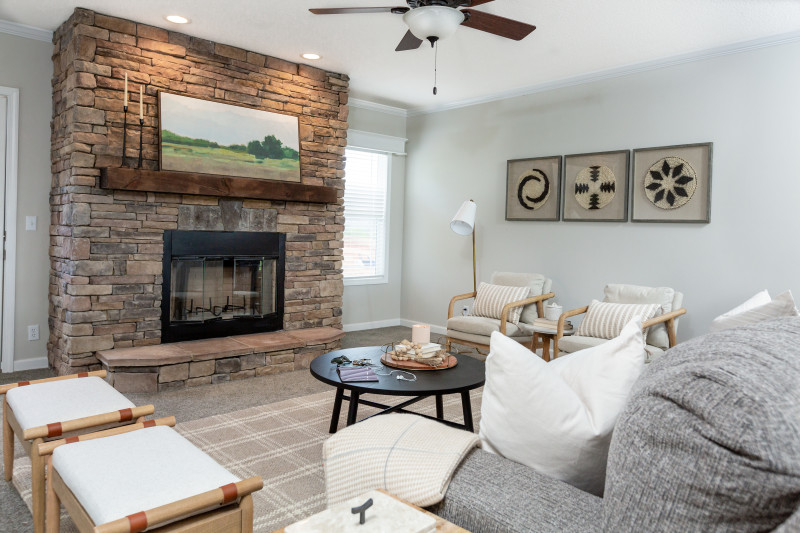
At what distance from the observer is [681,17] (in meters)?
3.61

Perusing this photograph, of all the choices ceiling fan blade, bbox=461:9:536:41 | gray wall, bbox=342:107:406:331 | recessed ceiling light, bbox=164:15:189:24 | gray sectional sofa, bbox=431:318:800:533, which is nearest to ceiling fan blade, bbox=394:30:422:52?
ceiling fan blade, bbox=461:9:536:41

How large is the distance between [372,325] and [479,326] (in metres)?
2.12

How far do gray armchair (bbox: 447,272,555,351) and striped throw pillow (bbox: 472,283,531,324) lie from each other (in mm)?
52

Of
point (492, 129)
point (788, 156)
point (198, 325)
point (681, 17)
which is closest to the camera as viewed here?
point (681, 17)

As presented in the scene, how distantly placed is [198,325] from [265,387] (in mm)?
817

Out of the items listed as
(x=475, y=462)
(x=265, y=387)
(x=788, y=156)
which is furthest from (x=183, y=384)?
(x=788, y=156)

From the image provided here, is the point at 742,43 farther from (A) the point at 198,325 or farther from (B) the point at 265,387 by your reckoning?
(A) the point at 198,325

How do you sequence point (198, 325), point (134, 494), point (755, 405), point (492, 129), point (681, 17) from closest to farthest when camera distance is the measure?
1. point (755, 405)
2. point (134, 494)
3. point (681, 17)
4. point (198, 325)
5. point (492, 129)

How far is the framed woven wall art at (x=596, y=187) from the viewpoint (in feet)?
15.5

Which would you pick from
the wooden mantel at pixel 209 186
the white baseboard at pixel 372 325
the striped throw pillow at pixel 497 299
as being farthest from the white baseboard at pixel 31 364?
the striped throw pillow at pixel 497 299

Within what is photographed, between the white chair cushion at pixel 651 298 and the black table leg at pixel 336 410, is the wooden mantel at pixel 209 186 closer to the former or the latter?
the black table leg at pixel 336 410

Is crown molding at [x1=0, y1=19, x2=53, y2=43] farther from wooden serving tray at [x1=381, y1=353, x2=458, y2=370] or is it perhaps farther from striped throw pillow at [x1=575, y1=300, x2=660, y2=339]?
striped throw pillow at [x1=575, y1=300, x2=660, y2=339]

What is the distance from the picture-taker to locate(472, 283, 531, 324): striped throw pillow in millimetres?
4762

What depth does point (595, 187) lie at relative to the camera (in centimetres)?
491
